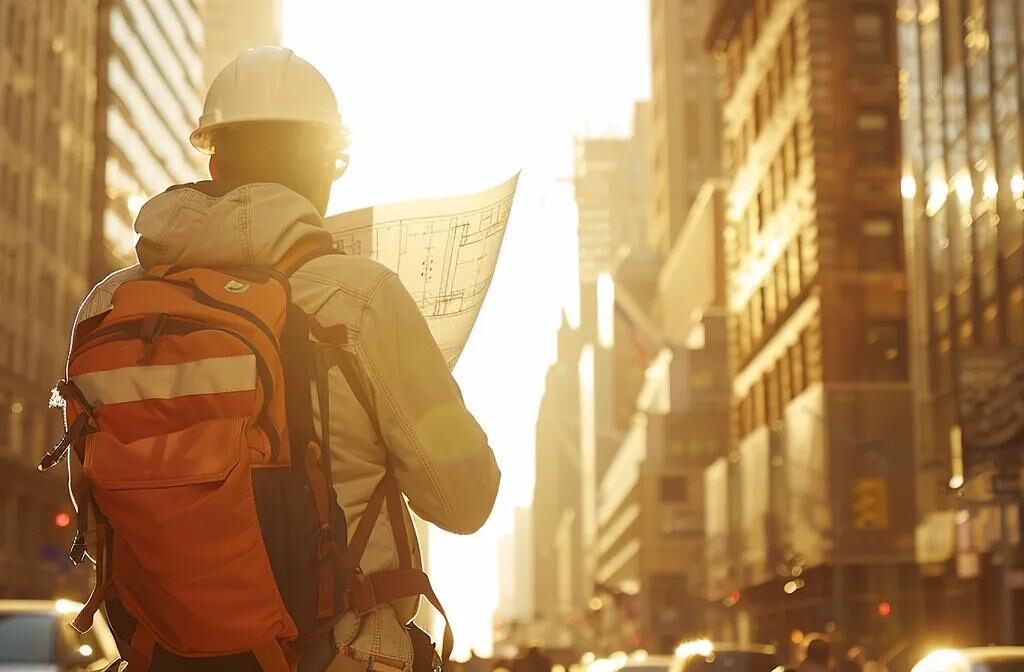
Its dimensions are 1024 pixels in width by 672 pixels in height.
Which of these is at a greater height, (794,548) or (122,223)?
(122,223)

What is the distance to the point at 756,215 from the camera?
73.0 m

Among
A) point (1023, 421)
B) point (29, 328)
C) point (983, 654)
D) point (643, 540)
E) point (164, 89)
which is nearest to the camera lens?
point (983, 654)

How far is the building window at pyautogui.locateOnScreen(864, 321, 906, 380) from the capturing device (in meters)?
61.4

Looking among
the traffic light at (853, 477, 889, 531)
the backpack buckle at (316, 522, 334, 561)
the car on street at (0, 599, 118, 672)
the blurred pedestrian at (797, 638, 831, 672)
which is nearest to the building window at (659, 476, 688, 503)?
the traffic light at (853, 477, 889, 531)

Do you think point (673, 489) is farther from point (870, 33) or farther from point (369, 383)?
point (369, 383)

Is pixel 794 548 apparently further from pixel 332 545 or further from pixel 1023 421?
pixel 332 545

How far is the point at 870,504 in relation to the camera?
57.6 metres

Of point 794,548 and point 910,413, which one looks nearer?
point 910,413

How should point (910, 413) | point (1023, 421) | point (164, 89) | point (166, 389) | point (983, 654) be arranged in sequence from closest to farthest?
point (166, 389) → point (983, 654) → point (1023, 421) → point (910, 413) → point (164, 89)

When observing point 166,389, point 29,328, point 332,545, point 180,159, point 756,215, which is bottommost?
point 332,545

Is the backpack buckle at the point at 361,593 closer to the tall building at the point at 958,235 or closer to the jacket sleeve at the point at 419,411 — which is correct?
the jacket sleeve at the point at 419,411

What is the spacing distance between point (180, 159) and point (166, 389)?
10658 cm

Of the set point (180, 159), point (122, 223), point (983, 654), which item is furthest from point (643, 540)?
point (983, 654)

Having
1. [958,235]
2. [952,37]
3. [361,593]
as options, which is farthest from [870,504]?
[361,593]
